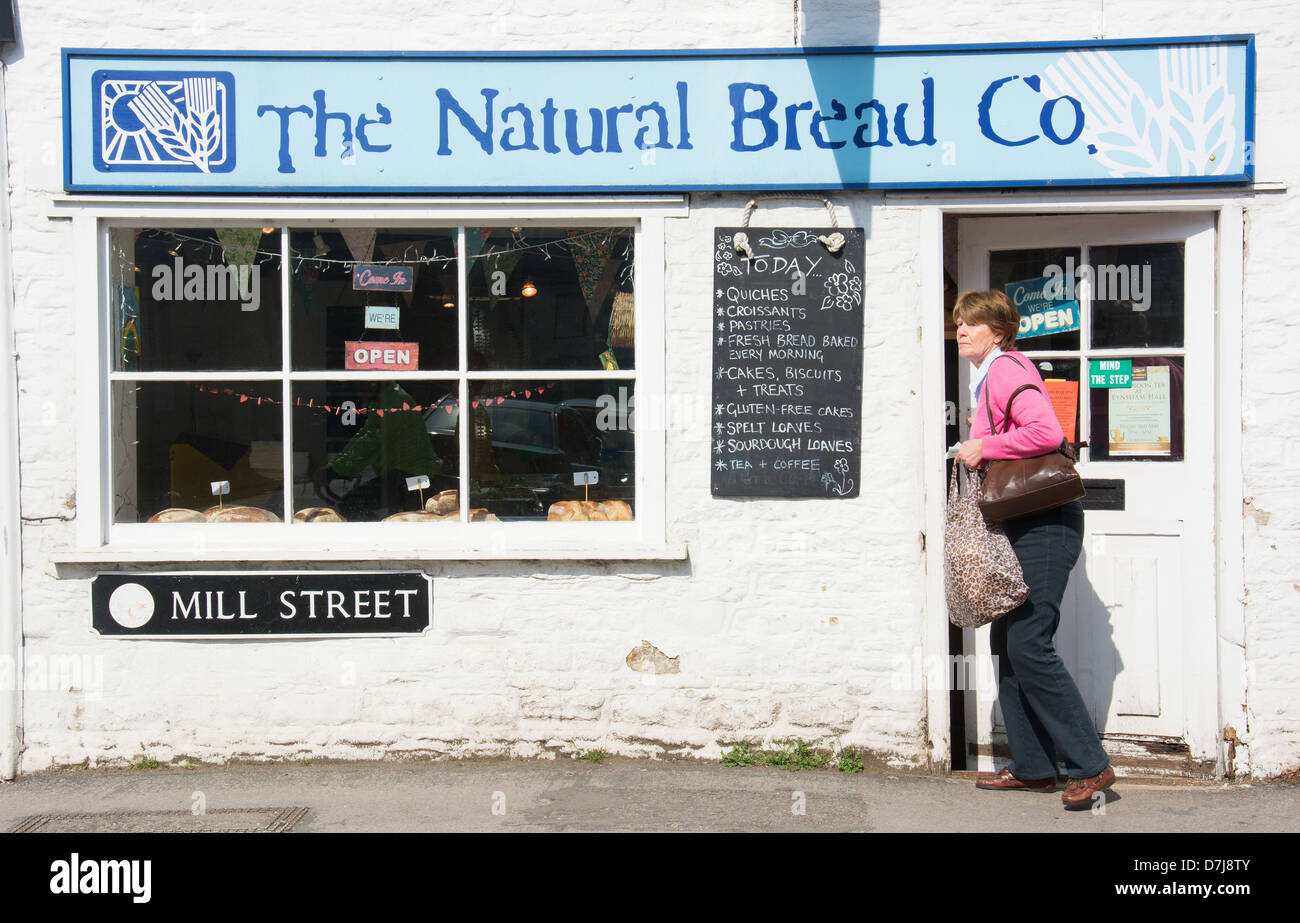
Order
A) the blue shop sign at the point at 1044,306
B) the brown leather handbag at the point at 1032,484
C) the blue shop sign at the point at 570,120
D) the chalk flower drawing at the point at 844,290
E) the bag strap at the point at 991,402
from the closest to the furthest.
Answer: the brown leather handbag at the point at 1032,484 → the bag strap at the point at 991,402 → the blue shop sign at the point at 570,120 → the chalk flower drawing at the point at 844,290 → the blue shop sign at the point at 1044,306

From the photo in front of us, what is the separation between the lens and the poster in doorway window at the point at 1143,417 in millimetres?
4809

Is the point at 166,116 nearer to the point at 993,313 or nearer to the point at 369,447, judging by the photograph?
the point at 369,447

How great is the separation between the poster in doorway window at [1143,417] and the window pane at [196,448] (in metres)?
3.74

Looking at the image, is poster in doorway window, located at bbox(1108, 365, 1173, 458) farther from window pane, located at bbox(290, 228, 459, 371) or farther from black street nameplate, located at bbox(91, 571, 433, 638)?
black street nameplate, located at bbox(91, 571, 433, 638)

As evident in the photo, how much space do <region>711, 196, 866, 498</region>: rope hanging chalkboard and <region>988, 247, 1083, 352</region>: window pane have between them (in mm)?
724

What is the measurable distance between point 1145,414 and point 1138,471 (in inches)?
10.0

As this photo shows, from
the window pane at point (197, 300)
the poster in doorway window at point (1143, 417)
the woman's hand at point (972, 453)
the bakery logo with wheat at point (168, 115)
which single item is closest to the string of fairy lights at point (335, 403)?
the window pane at point (197, 300)

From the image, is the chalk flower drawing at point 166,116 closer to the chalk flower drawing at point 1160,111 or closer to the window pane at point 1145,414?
the chalk flower drawing at point 1160,111

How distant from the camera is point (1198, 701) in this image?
477 centimetres

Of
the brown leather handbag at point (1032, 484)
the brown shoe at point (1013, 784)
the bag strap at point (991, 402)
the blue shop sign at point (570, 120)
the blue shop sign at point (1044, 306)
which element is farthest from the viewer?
the blue shop sign at point (1044, 306)

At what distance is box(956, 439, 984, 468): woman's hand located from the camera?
14.0 feet

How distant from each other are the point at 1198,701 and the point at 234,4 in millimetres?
5163

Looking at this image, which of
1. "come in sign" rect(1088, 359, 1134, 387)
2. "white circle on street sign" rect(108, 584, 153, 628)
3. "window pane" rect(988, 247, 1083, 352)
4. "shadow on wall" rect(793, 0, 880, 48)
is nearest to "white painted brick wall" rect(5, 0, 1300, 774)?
"shadow on wall" rect(793, 0, 880, 48)

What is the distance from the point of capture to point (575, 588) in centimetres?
481
